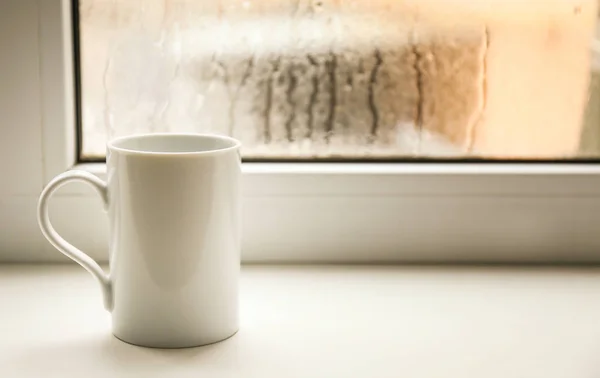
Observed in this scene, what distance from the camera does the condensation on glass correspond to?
83 centimetres

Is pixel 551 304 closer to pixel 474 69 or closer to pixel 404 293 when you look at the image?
pixel 404 293

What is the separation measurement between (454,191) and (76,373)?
44cm

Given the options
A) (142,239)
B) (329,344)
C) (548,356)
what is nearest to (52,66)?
(142,239)

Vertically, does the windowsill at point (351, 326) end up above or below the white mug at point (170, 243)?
below

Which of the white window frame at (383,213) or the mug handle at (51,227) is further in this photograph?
the white window frame at (383,213)

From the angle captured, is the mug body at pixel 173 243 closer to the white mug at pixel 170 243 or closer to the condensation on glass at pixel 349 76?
the white mug at pixel 170 243

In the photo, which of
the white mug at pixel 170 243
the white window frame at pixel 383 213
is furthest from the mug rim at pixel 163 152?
the white window frame at pixel 383 213

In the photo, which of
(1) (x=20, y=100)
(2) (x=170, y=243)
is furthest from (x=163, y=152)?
(1) (x=20, y=100)

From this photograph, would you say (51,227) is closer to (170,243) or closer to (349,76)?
(170,243)

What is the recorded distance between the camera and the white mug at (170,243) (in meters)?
0.59

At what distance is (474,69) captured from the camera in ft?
2.80

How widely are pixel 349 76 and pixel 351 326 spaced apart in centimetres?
30

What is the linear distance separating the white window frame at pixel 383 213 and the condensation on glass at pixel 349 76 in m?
0.03

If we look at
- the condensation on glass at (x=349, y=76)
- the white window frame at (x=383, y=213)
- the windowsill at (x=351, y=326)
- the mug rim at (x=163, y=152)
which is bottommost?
the windowsill at (x=351, y=326)
